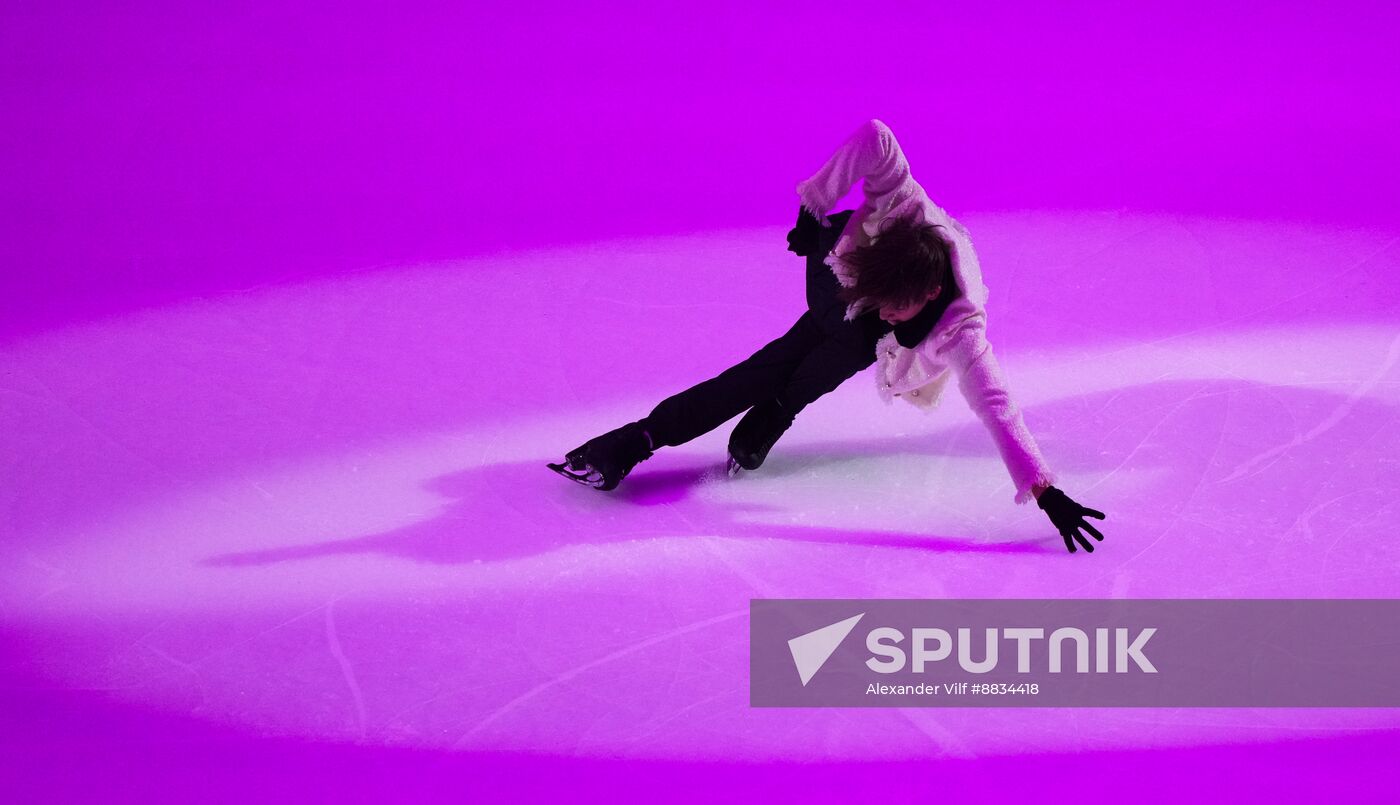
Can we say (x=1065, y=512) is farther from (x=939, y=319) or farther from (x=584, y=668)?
(x=584, y=668)

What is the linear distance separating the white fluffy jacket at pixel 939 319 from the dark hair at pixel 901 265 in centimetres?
7

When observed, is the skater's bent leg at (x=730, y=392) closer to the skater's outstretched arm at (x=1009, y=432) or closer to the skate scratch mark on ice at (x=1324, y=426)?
the skater's outstretched arm at (x=1009, y=432)

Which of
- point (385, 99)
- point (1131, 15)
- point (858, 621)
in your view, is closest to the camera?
point (858, 621)

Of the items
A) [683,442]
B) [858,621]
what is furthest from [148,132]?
[858,621]

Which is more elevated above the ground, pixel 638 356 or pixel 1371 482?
pixel 638 356

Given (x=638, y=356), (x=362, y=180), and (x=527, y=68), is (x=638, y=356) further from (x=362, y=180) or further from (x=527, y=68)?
(x=527, y=68)

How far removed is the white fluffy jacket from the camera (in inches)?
105

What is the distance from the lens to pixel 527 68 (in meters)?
5.08

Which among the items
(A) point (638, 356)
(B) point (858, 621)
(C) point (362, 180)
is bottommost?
(B) point (858, 621)

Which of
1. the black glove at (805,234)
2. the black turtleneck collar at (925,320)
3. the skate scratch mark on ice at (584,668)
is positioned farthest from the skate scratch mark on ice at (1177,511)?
the black glove at (805,234)

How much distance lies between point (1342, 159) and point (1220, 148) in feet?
1.36

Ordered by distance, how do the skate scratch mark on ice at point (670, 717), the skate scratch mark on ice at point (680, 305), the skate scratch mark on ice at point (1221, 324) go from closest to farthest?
the skate scratch mark on ice at point (670, 717) → the skate scratch mark on ice at point (1221, 324) → the skate scratch mark on ice at point (680, 305)

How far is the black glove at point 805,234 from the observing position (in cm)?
287

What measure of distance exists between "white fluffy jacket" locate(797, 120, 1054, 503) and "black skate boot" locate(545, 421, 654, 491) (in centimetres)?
55
